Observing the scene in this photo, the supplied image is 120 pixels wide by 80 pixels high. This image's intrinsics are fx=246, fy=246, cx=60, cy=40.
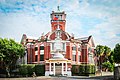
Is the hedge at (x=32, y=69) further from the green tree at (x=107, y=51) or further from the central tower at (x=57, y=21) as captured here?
the green tree at (x=107, y=51)

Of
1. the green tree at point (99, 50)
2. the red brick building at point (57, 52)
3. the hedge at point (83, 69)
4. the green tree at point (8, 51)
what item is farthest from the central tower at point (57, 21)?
the hedge at point (83, 69)

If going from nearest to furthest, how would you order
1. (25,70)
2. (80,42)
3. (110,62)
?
(25,70) → (80,42) → (110,62)

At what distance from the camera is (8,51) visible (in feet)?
118

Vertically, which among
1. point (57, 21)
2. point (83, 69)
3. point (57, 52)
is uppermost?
point (57, 21)

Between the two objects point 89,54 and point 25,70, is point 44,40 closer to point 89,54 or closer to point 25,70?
point 25,70

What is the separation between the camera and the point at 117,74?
23281 mm

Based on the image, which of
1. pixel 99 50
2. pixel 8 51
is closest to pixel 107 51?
pixel 99 50

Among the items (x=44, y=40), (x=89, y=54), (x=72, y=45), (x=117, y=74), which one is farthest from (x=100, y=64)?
(x=117, y=74)

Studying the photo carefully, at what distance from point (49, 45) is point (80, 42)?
18.1ft

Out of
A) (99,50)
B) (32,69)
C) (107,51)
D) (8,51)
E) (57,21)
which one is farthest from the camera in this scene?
(107,51)

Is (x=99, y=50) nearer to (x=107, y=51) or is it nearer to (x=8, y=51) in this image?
(x=107, y=51)

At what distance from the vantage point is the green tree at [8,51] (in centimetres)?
3584

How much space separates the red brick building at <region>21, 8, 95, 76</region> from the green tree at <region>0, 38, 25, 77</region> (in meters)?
2.92

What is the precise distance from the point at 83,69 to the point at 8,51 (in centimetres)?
1159
